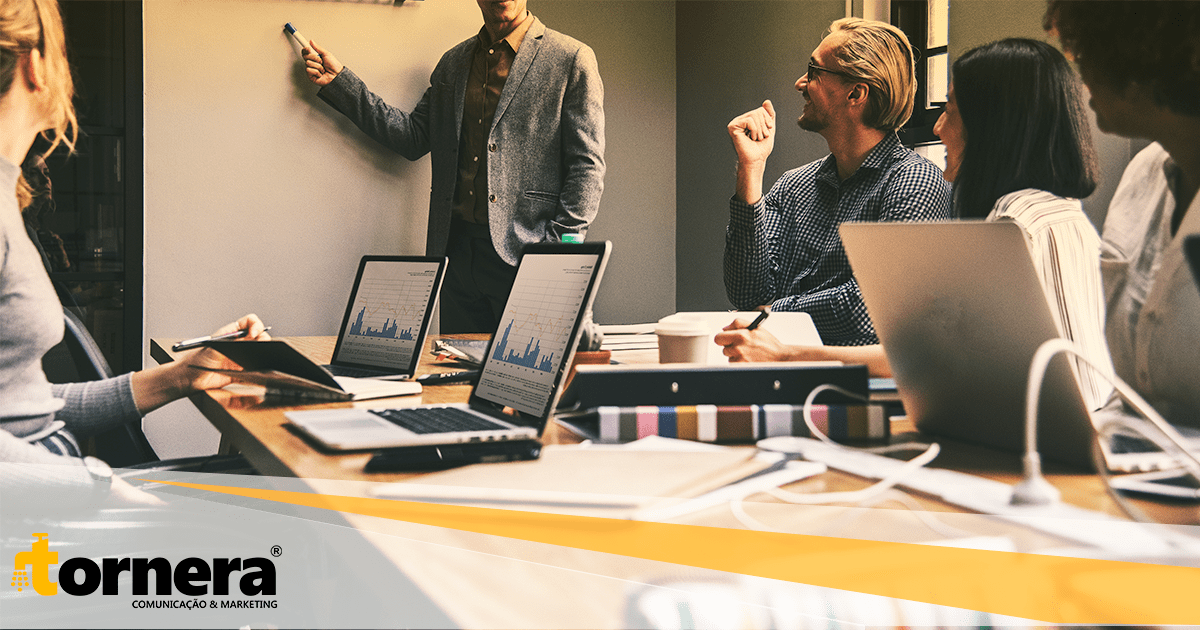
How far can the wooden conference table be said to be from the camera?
1.53 feet

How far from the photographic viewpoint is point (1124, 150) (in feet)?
6.59

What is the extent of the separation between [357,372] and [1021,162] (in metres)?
1.15

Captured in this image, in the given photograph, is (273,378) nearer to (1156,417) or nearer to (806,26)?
(1156,417)

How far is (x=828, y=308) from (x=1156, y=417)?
3.86 feet

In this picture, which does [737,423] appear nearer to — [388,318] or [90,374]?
[388,318]

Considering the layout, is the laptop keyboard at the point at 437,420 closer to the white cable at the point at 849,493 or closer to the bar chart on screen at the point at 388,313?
the white cable at the point at 849,493

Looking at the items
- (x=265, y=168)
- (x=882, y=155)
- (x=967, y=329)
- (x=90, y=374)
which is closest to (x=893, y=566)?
(x=967, y=329)

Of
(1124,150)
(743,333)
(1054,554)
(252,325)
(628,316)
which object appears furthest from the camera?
(628,316)

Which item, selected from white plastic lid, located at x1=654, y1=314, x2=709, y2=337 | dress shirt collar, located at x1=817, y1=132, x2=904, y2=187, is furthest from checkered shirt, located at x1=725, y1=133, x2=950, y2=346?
white plastic lid, located at x1=654, y1=314, x2=709, y2=337

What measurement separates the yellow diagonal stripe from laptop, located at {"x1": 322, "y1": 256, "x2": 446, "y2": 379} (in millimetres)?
755

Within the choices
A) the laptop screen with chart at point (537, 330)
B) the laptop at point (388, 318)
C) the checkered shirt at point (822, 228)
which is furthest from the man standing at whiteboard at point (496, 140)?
the laptop screen with chart at point (537, 330)

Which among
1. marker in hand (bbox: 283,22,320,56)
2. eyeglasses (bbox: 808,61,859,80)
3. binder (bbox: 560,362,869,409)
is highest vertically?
marker in hand (bbox: 283,22,320,56)

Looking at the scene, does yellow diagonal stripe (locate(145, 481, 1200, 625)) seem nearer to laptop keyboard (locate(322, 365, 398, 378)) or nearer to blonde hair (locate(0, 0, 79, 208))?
laptop keyboard (locate(322, 365, 398, 378))

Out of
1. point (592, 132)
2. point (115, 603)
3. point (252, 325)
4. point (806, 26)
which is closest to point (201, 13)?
point (592, 132)
